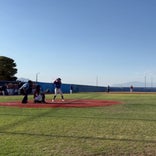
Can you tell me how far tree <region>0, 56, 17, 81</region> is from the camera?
77375 mm

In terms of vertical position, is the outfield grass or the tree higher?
the tree

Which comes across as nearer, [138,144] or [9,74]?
[138,144]

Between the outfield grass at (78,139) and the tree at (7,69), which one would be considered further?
the tree at (7,69)

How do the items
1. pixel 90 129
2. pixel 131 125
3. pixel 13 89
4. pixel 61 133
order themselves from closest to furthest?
1. pixel 61 133
2. pixel 90 129
3. pixel 131 125
4. pixel 13 89

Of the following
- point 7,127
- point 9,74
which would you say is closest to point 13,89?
point 9,74

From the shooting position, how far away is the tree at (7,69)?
254ft

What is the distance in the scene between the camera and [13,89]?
49.2 metres

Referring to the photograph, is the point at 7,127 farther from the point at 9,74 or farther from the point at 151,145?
the point at 9,74

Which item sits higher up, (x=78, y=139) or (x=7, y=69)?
(x=7, y=69)

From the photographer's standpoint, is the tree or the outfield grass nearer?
the outfield grass

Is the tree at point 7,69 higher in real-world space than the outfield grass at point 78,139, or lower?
higher

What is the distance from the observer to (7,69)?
258 ft

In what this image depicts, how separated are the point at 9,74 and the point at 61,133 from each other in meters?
70.8

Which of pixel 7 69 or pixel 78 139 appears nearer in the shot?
pixel 78 139
